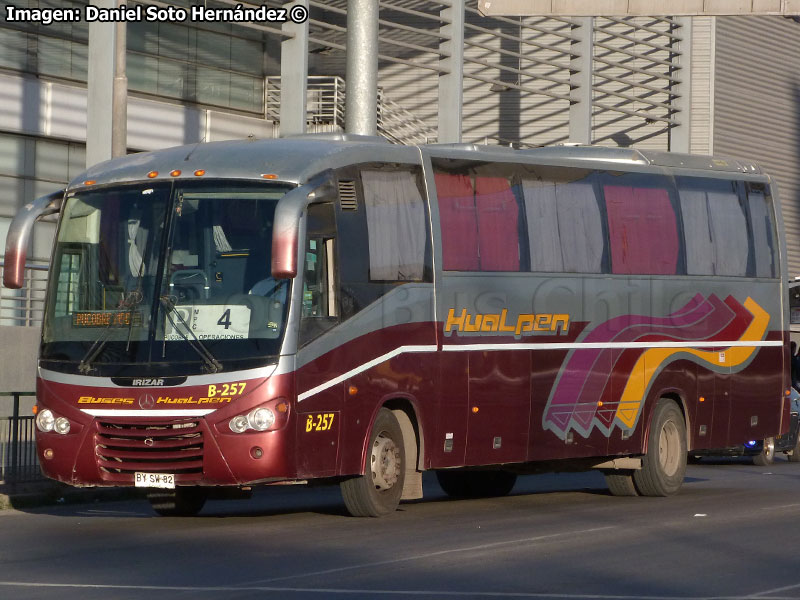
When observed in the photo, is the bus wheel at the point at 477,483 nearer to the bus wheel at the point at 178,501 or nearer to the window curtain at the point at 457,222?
the window curtain at the point at 457,222

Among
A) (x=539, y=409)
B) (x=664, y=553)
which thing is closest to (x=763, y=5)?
(x=539, y=409)

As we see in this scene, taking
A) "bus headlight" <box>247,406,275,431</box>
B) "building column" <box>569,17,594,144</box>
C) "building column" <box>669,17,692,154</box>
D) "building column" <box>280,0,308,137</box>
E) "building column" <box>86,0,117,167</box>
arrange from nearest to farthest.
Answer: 1. "bus headlight" <box>247,406,275,431</box>
2. "building column" <box>86,0,117,167</box>
3. "building column" <box>280,0,308,137</box>
4. "building column" <box>569,17,594,144</box>
5. "building column" <box>669,17,692,154</box>

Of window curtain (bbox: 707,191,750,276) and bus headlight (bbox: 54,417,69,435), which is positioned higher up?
window curtain (bbox: 707,191,750,276)

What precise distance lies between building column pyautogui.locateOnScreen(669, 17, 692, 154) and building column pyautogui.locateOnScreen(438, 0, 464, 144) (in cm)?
814

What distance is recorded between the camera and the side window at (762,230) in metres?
19.9

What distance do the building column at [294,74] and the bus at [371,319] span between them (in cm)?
1394

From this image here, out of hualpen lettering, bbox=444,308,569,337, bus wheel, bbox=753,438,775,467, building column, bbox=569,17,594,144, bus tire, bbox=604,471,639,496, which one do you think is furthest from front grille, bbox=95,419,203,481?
building column, bbox=569,17,594,144

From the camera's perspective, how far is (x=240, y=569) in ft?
36.2

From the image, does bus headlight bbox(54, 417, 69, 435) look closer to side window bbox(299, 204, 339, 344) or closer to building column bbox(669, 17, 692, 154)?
side window bbox(299, 204, 339, 344)

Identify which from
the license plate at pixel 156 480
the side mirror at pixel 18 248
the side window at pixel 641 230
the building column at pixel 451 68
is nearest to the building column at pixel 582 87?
the building column at pixel 451 68

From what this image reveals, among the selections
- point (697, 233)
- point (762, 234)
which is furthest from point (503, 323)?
point (762, 234)

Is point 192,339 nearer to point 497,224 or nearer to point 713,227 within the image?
point 497,224

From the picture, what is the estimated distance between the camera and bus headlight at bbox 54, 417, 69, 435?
1400 cm

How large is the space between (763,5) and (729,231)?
3.72 metres
